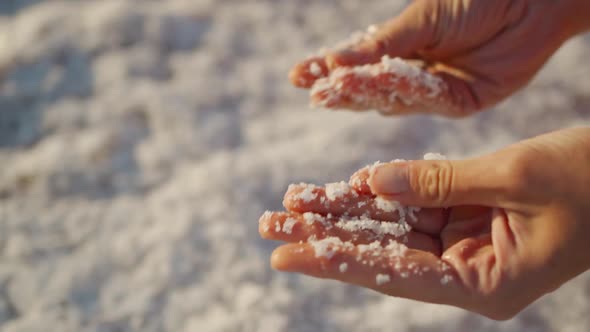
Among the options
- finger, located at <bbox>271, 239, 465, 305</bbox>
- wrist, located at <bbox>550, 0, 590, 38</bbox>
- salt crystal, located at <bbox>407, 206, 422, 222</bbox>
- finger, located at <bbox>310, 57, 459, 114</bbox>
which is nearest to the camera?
finger, located at <bbox>271, 239, 465, 305</bbox>

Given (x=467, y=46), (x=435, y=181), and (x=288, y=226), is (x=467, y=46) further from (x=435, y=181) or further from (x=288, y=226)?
(x=288, y=226)

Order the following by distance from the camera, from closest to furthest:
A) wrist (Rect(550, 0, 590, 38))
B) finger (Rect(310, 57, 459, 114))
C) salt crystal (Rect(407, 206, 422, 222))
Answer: salt crystal (Rect(407, 206, 422, 222)) → finger (Rect(310, 57, 459, 114)) → wrist (Rect(550, 0, 590, 38))

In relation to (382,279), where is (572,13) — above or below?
above

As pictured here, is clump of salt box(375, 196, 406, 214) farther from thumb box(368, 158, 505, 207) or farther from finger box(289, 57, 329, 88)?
finger box(289, 57, 329, 88)

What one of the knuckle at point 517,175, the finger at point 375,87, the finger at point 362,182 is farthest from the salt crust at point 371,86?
the knuckle at point 517,175

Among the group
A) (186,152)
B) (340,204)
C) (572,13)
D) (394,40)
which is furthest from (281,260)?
(572,13)

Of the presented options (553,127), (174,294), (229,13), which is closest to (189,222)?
(174,294)

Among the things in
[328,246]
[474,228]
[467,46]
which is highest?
[467,46]

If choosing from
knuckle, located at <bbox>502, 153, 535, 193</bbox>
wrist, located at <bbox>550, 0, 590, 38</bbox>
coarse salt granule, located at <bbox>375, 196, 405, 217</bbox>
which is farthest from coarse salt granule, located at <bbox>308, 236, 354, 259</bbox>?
wrist, located at <bbox>550, 0, 590, 38</bbox>
